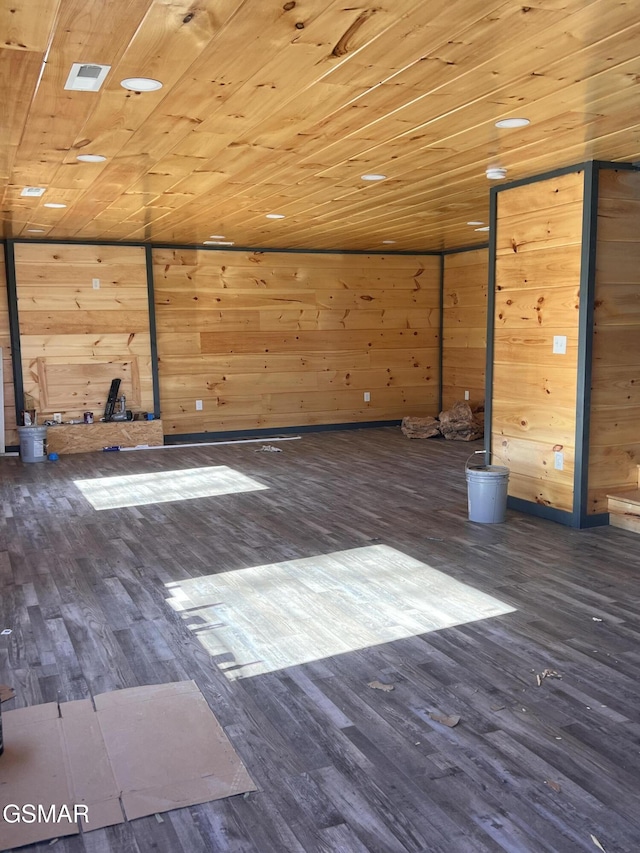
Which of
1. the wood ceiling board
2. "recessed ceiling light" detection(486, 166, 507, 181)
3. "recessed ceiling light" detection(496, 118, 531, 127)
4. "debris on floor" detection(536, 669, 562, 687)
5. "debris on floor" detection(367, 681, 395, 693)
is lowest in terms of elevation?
"debris on floor" detection(536, 669, 562, 687)

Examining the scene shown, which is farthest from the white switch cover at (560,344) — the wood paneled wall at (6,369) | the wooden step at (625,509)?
the wood paneled wall at (6,369)

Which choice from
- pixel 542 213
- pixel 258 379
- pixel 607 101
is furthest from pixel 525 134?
pixel 258 379

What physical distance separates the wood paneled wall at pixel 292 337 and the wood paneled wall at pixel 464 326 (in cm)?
20

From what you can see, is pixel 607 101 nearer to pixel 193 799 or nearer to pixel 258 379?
pixel 193 799

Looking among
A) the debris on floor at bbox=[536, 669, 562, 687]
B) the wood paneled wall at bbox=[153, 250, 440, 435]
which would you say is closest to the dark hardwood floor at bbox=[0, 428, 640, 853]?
the debris on floor at bbox=[536, 669, 562, 687]

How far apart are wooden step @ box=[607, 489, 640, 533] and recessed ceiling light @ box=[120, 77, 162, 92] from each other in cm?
388

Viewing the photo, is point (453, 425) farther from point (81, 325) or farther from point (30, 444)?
point (30, 444)

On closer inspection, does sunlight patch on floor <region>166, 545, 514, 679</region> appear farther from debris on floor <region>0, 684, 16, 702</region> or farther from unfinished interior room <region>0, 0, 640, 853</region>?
debris on floor <region>0, 684, 16, 702</region>

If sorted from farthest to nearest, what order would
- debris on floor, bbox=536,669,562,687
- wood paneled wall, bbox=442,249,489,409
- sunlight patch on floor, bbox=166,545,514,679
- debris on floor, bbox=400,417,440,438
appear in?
wood paneled wall, bbox=442,249,489,409 < debris on floor, bbox=400,417,440,438 < sunlight patch on floor, bbox=166,545,514,679 < debris on floor, bbox=536,669,562,687

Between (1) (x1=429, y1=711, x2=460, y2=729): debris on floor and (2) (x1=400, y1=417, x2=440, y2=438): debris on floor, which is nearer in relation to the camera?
(1) (x1=429, y1=711, x2=460, y2=729): debris on floor

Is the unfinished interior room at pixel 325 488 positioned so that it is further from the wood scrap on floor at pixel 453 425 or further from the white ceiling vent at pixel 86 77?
the wood scrap on floor at pixel 453 425

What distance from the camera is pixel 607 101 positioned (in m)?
3.46

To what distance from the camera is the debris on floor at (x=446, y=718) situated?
2.62m

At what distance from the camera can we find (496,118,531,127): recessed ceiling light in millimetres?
3771
